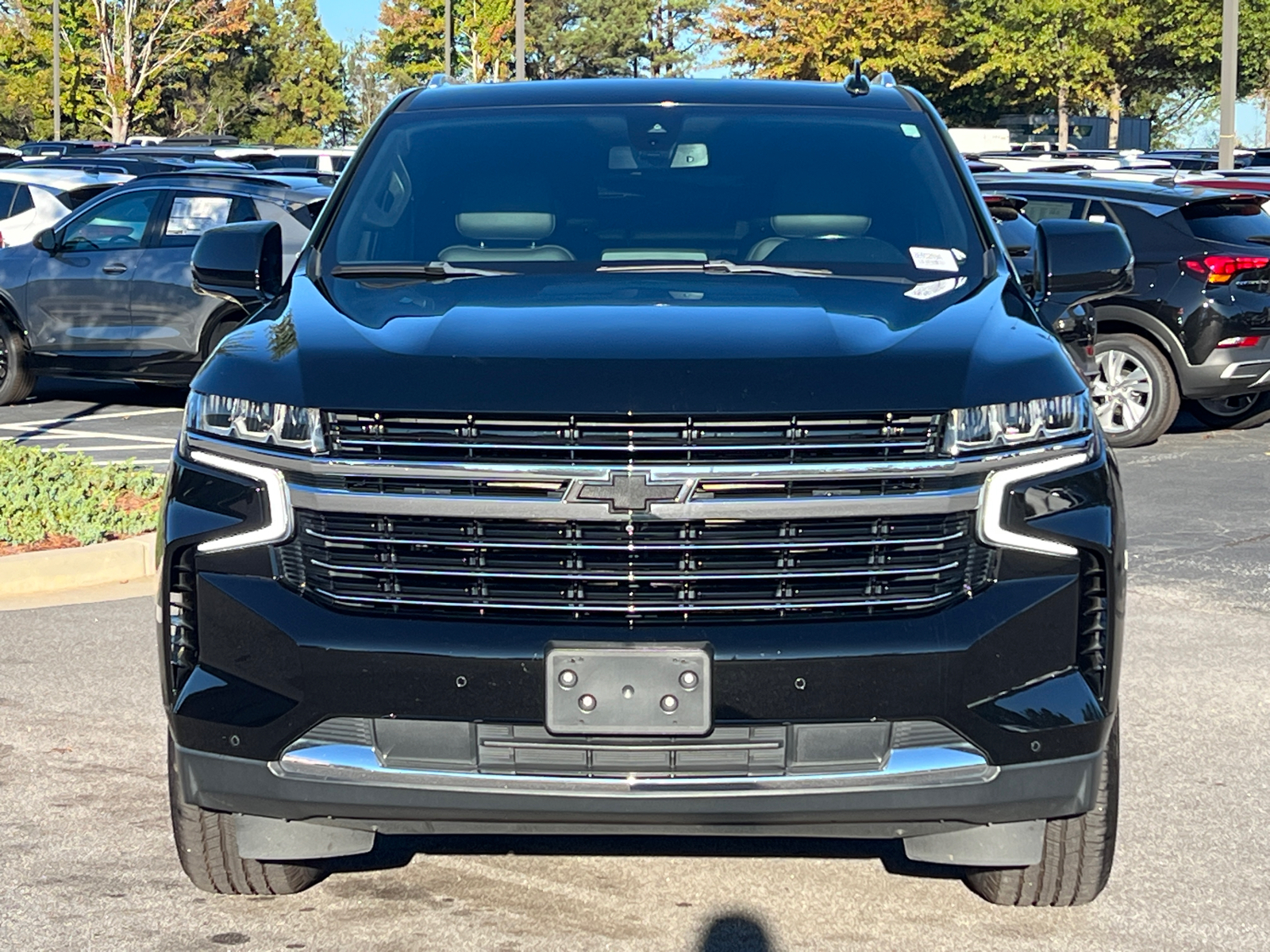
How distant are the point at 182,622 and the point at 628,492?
94 centimetres

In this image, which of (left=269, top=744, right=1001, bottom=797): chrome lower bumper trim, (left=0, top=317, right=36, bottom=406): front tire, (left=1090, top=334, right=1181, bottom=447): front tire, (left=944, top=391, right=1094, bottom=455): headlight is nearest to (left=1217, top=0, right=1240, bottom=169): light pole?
(left=1090, top=334, right=1181, bottom=447): front tire

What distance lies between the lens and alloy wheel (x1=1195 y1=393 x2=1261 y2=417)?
14.3 metres

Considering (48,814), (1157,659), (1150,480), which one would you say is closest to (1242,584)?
(1157,659)

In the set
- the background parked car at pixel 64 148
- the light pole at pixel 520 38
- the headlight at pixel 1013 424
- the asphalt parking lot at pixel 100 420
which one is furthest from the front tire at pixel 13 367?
the background parked car at pixel 64 148

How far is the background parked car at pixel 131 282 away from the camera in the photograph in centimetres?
1417

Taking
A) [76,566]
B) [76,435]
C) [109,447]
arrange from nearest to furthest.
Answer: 1. [76,566]
2. [109,447]
3. [76,435]

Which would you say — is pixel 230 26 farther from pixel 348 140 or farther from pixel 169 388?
pixel 169 388

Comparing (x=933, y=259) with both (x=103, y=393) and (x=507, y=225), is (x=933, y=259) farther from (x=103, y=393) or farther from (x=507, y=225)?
(x=103, y=393)

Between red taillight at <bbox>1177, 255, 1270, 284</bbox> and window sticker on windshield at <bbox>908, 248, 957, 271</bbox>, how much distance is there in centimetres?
864

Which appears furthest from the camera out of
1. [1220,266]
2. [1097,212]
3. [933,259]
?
[1097,212]

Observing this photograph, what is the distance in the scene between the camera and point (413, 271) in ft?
15.3

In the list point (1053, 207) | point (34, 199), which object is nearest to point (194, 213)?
point (34, 199)

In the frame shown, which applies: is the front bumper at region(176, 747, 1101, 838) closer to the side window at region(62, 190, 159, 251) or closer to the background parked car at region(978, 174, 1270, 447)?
the background parked car at region(978, 174, 1270, 447)

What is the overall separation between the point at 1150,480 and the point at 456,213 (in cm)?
755
